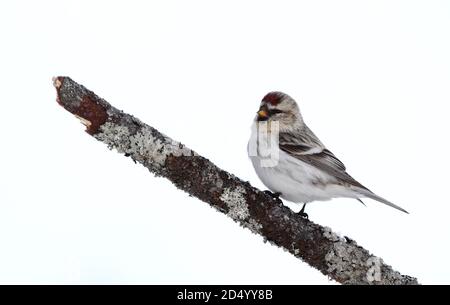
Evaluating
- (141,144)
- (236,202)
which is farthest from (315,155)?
(141,144)

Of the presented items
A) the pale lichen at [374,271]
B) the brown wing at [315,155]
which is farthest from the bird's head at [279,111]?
the pale lichen at [374,271]

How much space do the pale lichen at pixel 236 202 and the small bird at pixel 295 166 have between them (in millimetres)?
456

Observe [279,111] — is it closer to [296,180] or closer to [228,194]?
[296,180]

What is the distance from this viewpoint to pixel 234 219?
294 cm

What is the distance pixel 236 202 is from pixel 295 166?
0.76 metres

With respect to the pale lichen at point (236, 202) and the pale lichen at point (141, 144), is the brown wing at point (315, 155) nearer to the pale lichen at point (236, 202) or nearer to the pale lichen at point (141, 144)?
the pale lichen at point (236, 202)

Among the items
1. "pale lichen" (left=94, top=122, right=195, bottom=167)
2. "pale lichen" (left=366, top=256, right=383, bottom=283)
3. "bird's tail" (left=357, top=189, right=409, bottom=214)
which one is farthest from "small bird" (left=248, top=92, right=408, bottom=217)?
"pale lichen" (left=94, top=122, right=195, bottom=167)

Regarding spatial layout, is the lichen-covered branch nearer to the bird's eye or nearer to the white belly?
the white belly

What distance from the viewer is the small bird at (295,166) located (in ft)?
11.6

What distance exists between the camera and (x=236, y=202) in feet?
9.61

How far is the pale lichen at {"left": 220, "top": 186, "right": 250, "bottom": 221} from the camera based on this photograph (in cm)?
291
